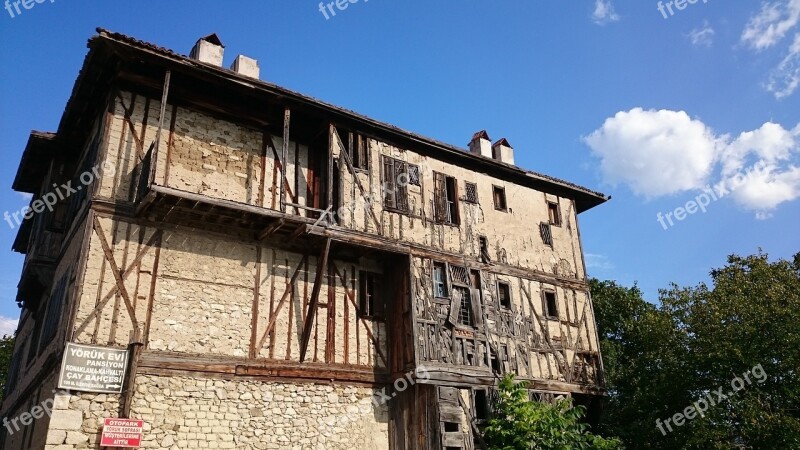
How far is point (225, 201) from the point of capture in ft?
44.7

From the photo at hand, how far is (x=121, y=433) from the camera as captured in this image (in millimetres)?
11836

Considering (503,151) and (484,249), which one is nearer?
(484,249)

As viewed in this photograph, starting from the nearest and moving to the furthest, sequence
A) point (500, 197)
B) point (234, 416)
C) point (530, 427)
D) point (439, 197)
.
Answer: point (234, 416)
point (530, 427)
point (439, 197)
point (500, 197)

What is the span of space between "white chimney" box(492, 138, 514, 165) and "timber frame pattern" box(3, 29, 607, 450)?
2.13 meters

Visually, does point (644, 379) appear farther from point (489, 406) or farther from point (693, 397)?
point (489, 406)

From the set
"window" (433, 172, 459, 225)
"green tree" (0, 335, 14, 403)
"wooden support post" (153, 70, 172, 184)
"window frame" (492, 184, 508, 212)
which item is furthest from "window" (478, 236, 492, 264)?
"green tree" (0, 335, 14, 403)

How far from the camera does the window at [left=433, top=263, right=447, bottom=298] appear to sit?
17.1 metres

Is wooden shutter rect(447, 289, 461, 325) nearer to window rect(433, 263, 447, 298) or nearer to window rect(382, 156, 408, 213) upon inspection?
window rect(433, 263, 447, 298)

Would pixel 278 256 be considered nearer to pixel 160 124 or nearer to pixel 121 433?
pixel 160 124

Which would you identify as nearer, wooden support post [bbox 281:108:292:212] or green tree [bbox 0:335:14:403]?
wooden support post [bbox 281:108:292:212]

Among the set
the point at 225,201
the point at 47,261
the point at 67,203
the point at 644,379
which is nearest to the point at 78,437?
the point at 225,201

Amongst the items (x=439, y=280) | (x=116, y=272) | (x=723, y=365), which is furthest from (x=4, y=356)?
(x=723, y=365)

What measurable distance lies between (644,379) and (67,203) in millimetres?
19111

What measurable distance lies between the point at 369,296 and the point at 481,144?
8.00 meters
